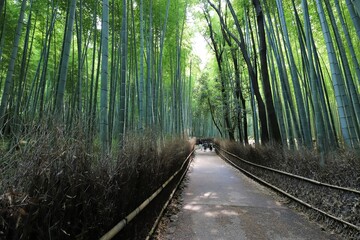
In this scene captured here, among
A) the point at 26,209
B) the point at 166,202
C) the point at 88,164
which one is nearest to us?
the point at 26,209

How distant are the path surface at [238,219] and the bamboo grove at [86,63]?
5.08ft

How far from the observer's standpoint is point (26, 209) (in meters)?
0.95

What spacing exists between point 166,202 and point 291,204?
2.24 metres

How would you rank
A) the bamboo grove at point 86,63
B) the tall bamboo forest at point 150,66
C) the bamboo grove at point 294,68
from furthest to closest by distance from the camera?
the bamboo grove at point 294,68 → the tall bamboo forest at point 150,66 → the bamboo grove at point 86,63

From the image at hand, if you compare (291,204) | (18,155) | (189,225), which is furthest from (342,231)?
(18,155)

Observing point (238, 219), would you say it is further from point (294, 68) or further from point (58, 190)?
point (294, 68)

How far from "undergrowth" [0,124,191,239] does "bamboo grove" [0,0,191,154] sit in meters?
0.18

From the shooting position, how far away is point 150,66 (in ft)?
19.9

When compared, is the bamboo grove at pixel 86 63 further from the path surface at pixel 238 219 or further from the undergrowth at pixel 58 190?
the path surface at pixel 238 219

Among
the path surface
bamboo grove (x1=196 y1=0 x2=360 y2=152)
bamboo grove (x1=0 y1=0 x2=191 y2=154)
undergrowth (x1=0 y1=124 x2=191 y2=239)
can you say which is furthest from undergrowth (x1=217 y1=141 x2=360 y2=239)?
bamboo grove (x1=0 y1=0 x2=191 y2=154)

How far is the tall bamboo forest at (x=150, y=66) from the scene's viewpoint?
9.24ft

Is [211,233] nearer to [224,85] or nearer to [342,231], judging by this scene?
[342,231]

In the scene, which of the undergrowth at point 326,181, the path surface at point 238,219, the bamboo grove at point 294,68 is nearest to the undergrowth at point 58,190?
the path surface at point 238,219

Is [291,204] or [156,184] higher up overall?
[156,184]
